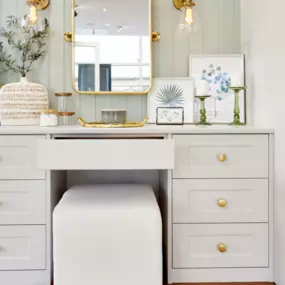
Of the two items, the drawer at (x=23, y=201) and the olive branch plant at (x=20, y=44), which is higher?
the olive branch plant at (x=20, y=44)

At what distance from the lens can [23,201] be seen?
75.8 inches

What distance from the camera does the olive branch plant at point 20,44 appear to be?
2.38m

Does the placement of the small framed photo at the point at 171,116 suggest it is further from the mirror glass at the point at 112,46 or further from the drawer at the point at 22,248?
the drawer at the point at 22,248

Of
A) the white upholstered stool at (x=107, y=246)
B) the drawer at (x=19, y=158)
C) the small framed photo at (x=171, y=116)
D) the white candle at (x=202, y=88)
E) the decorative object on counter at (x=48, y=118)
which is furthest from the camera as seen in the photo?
the small framed photo at (x=171, y=116)

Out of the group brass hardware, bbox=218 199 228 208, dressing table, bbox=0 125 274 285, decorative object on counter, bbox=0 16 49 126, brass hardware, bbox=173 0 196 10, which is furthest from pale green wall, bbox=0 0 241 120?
brass hardware, bbox=218 199 228 208

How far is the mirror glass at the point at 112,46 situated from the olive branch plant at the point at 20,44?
0.65ft

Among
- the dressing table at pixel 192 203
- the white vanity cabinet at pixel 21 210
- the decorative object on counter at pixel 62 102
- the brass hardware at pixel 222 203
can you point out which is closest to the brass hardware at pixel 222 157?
the dressing table at pixel 192 203

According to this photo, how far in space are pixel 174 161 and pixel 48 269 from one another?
77cm

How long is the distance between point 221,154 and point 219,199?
0.68ft

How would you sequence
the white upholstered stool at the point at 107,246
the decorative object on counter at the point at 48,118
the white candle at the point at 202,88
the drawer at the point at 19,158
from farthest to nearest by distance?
the white candle at the point at 202,88
the decorative object on counter at the point at 48,118
the drawer at the point at 19,158
the white upholstered stool at the point at 107,246

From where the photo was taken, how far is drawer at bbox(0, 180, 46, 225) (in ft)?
6.30

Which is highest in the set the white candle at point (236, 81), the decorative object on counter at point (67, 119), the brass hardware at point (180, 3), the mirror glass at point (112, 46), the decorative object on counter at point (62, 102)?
the brass hardware at point (180, 3)

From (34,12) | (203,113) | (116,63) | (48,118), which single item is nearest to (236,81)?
(203,113)

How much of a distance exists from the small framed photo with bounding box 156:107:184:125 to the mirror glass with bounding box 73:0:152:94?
0.18 metres
